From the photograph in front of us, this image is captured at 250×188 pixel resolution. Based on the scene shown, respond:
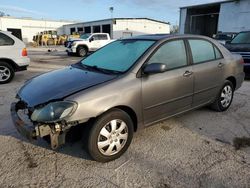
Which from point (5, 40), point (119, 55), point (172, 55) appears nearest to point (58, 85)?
point (119, 55)

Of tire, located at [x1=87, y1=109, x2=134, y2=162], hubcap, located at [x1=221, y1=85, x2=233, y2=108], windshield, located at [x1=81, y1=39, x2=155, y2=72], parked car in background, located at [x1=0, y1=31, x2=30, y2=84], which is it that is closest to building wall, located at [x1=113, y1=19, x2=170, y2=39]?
parked car in background, located at [x1=0, y1=31, x2=30, y2=84]

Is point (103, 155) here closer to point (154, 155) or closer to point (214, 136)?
point (154, 155)

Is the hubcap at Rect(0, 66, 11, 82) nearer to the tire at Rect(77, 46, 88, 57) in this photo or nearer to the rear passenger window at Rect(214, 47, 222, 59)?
the rear passenger window at Rect(214, 47, 222, 59)

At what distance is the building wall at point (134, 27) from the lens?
131 feet

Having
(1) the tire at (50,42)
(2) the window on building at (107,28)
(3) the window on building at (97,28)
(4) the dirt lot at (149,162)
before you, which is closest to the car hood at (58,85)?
(4) the dirt lot at (149,162)

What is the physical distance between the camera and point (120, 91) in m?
2.87

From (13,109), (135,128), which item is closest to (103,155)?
(135,128)

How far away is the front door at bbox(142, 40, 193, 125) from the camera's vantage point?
3.21 metres

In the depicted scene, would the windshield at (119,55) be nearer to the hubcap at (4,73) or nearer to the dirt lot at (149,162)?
the dirt lot at (149,162)

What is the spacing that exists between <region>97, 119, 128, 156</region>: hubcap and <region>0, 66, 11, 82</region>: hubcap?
19.2ft

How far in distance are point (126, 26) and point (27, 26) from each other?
25150 mm

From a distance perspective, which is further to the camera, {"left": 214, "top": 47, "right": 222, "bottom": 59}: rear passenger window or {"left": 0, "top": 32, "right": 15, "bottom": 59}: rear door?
{"left": 0, "top": 32, "right": 15, "bottom": 59}: rear door

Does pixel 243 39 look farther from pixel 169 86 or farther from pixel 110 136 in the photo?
pixel 110 136

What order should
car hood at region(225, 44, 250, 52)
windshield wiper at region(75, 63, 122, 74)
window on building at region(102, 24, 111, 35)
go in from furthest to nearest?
window on building at region(102, 24, 111, 35)
car hood at region(225, 44, 250, 52)
windshield wiper at region(75, 63, 122, 74)
